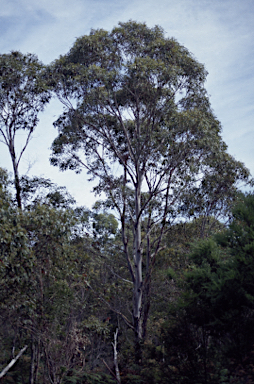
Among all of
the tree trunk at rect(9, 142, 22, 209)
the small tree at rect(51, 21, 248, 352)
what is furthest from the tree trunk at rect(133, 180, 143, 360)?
the tree trunk at rect(9, 142, 22, 209)

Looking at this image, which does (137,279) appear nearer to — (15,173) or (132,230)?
(132,230)

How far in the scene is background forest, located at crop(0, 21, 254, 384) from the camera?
836cm

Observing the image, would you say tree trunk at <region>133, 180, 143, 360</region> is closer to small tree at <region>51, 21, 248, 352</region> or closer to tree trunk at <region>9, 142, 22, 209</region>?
small tree at <region>51, 21, 248, 352</region>

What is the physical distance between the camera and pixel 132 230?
632 inches

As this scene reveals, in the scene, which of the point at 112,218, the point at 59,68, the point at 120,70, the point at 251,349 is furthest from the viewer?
the point at 112,218

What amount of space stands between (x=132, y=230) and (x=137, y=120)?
4.68 metres

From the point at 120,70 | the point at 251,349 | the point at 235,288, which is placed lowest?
the point at 251,349

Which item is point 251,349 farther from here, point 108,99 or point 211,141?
point 108,99

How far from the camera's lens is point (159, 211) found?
16156 mm

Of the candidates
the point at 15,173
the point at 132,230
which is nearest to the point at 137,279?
the point at 132,230

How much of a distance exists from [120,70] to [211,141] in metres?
4.37

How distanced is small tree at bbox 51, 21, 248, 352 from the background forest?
5 cm

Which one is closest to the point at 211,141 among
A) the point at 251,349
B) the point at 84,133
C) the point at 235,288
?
the point at 84,133

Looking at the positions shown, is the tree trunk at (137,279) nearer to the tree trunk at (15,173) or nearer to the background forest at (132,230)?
the background forest at (132,230)
